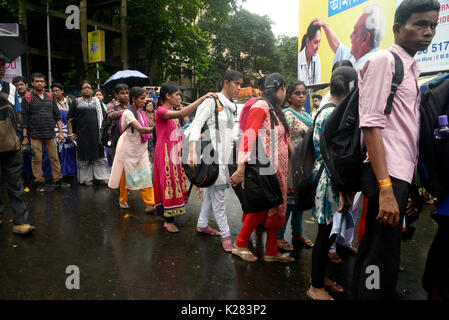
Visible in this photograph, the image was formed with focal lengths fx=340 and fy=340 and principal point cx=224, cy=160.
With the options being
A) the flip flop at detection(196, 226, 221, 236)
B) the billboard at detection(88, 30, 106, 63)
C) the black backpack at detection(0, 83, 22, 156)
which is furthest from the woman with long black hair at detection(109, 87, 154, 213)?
the billboard at detection(88, 30, 106, 63)

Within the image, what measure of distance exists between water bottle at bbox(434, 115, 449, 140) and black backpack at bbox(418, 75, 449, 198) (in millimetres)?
21

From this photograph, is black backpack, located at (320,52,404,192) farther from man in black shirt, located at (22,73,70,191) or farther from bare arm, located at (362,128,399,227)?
man in black shirt, located at (22,73,70,191)

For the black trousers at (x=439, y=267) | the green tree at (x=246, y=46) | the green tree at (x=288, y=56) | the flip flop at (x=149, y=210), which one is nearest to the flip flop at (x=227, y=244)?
the flip flop at (x=149, y=210)

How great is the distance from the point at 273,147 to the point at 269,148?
0.20 ft

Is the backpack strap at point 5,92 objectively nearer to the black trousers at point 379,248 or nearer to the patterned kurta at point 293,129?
the patterned kurta at point 293,129

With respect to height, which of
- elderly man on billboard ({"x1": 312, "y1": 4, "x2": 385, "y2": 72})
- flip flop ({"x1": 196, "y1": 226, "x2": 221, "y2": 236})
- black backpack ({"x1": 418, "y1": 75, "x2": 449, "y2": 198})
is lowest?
flip flop ({"x1": 196, "y1": 226, "x2": 221, "y2": 236})

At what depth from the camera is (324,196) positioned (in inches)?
107

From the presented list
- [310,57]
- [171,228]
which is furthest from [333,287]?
[310,57]

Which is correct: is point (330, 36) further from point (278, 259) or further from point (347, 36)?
point (278, 259)

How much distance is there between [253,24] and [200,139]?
29.7 metres

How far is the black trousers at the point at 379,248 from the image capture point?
1868 mm

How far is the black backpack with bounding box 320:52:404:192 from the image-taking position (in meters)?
2.02

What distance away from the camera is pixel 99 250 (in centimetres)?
364
